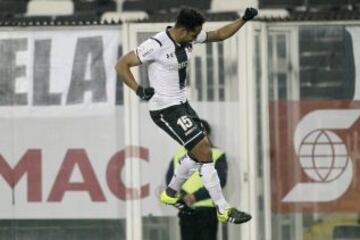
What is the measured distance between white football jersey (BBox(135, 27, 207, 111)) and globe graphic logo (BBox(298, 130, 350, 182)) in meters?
3.02

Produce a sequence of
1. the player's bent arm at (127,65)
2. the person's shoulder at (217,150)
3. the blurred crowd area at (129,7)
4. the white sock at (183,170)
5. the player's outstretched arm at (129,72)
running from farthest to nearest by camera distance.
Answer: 1. the blurred crowd area at (129,7)
2. the person's shoulder at (217,150)
3. the white sock at (183,170)
4. the player's bent arm at (127,65)
5. the player's outstretched arm at (129,72)

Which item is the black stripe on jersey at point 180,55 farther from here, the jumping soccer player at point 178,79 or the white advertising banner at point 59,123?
the white advertising banner at point 59,123

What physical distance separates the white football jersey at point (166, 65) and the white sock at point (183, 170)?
2.18 ft

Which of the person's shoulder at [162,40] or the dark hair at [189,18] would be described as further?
the person's shoulder at [162,40]

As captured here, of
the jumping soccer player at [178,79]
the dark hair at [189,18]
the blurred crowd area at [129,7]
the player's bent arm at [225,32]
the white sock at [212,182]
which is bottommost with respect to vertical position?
the white sock at [212,182]

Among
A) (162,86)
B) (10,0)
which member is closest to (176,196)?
(162,86)

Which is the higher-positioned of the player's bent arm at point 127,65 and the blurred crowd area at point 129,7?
the blurred crowd area at point 129,7

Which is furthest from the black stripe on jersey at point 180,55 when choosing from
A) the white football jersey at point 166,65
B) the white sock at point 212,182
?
the white sock at point 212,182

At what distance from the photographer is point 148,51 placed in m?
12.0

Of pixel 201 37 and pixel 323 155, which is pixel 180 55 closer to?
pixel 201 37

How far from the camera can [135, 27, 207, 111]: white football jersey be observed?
39.5 ft

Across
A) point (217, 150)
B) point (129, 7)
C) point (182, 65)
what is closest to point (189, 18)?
point (182, 65)

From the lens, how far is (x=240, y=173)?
14914 mm

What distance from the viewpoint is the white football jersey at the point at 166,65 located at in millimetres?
12047
